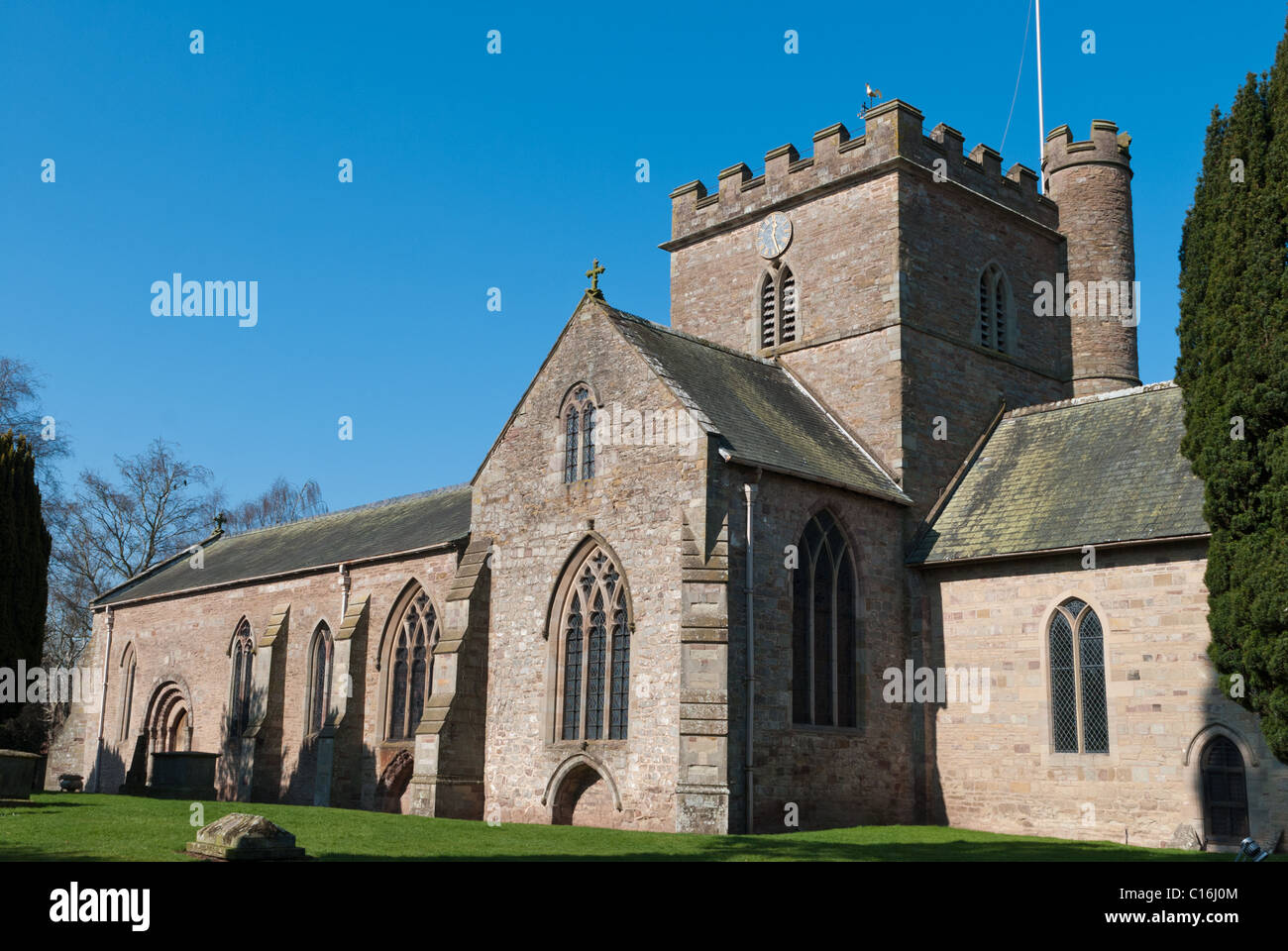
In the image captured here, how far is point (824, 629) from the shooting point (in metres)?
22.6

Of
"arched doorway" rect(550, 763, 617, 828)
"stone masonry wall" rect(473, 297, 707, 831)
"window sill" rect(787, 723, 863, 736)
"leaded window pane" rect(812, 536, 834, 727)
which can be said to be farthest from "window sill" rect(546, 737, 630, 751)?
"leaded window pane" rect(812, 536, 834, 727)

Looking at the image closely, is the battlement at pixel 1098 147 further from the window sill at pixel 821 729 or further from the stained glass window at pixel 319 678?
the stained glass window at pixel 319 678

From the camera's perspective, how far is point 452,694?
2362 centimetres

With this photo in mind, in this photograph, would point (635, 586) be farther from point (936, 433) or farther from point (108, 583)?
point (108, 583)

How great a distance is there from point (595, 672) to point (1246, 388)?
1168cm

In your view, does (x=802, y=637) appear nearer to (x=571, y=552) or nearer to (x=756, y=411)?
(x=571, y=552)

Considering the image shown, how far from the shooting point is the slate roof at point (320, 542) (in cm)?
3170

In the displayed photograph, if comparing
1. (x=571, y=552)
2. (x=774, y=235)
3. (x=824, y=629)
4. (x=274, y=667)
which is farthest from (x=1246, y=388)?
(x=274, y=667)

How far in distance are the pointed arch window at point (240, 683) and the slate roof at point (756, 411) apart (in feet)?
55.8

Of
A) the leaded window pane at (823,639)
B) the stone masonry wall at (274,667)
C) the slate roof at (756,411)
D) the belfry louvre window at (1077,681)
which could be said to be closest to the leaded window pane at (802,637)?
the leaded window pane at (823,639)

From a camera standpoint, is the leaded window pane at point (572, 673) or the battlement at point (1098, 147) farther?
the battlement at point (1098, 147)
